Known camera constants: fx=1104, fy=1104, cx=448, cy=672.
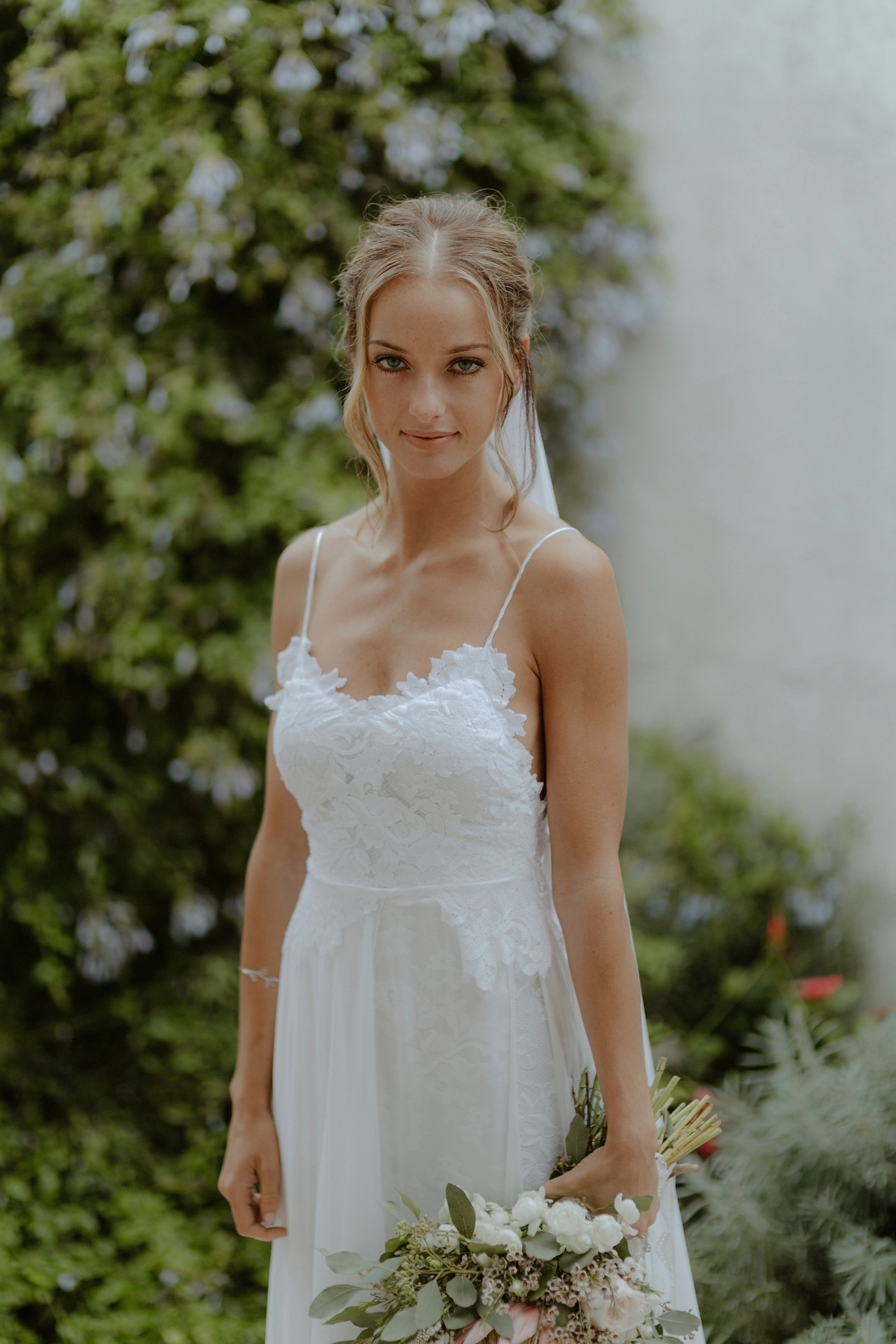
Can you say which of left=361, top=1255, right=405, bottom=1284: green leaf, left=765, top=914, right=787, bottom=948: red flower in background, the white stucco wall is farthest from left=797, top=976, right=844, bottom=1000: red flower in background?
left=361, top=1255, right=405, bottom=1284: green leaf

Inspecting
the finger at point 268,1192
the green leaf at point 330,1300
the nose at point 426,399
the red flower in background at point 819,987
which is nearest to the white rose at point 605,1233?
the green leaf at point 330,1300

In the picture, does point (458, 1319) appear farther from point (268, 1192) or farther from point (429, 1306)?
point (268, 1192)

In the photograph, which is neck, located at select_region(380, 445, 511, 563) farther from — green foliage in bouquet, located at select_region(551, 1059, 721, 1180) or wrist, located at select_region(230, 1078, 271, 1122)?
wrist, located at select_region(230, 1078, 271, 1122)

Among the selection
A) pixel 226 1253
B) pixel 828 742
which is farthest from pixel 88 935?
pixel 828 742

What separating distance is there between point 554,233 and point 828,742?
6.30 ft

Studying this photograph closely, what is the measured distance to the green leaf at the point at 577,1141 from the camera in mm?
1586

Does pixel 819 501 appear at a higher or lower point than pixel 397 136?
lower

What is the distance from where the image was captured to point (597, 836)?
1538 millimetres

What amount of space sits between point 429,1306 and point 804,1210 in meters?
1.17

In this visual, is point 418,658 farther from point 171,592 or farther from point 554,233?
point 554,233

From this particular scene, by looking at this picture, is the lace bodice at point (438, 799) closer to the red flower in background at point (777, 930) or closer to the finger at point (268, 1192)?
the finger at point (268, 1192)

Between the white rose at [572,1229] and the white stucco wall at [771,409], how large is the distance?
1.98 m

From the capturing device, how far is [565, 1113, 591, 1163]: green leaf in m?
1.59

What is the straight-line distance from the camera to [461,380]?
153 cm
